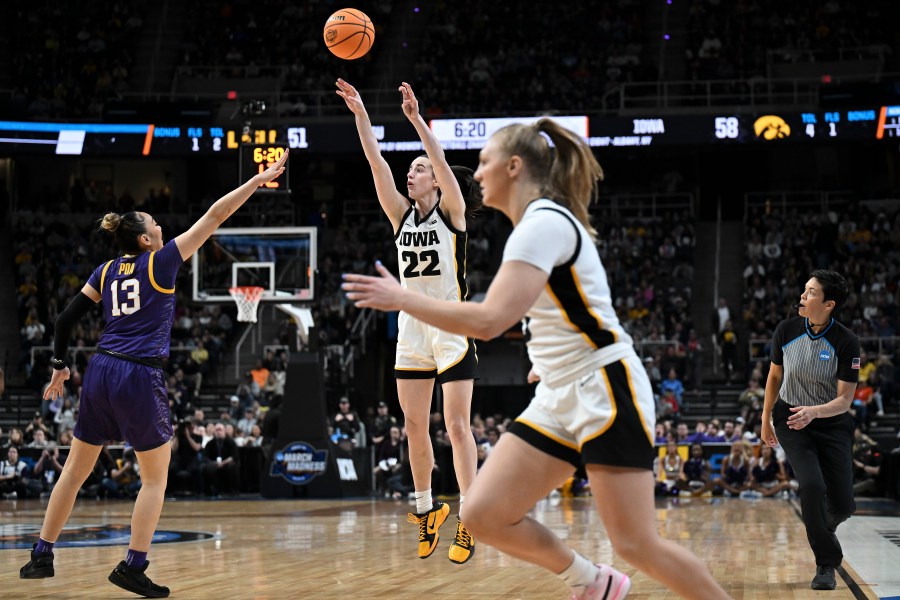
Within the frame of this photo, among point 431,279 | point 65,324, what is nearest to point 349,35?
point 431,279

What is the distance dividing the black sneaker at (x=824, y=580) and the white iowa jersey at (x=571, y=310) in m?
3.46

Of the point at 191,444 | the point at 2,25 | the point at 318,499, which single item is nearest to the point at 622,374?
the point at 318,499

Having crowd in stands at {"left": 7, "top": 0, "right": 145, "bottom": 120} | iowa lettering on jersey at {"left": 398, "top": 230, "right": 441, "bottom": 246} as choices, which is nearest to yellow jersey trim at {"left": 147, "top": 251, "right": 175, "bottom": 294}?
iowa lettering on jersey at {"left": 398, "top": 230, "right": 441, "bottom": 246}

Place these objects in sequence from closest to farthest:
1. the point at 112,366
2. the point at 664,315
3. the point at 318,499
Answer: the point at 112,366 < the point at 318,499 < the point at 664,315

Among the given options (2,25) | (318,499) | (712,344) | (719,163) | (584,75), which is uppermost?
(2,25)

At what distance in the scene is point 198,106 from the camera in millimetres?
29000

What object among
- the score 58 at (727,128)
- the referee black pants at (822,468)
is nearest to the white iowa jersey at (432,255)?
the referee black pants at (822,468)

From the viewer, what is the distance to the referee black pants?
7230 mm

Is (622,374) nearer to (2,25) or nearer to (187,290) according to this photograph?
(187,290)

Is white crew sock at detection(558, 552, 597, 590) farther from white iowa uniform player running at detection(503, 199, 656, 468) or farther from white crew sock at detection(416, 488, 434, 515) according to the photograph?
white crew sock at detection(416, 488, 434, 515)

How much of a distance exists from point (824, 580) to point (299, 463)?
1281 cm

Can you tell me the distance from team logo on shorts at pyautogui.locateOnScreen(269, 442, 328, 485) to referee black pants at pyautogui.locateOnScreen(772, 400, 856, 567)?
12.1 m

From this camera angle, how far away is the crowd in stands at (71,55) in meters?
31.0

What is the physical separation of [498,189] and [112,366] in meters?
3.31
